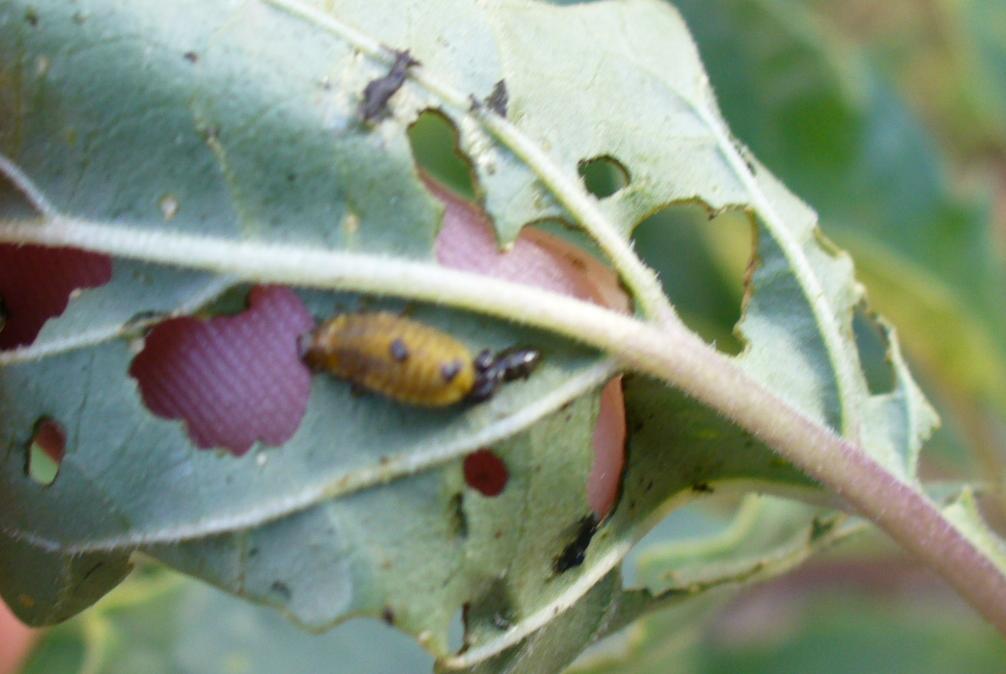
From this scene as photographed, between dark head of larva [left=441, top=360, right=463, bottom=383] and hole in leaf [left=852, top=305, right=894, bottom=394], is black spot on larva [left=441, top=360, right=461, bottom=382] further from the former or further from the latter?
hole in leaf [left=852, top=305, right=894, bottom=394]

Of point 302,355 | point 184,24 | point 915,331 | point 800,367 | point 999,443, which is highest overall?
point 184,24

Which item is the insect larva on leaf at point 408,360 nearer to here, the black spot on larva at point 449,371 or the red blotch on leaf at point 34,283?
the black spot on larva at point 449,371

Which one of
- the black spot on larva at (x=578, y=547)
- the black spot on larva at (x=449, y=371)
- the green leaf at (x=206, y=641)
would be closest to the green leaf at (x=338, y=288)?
the black spot on larva at (x=578, y=547)

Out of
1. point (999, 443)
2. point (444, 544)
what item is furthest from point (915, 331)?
point (444, 544)

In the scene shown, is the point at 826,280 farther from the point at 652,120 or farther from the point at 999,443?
the point at 999,443

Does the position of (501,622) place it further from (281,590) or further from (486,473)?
(281,590)

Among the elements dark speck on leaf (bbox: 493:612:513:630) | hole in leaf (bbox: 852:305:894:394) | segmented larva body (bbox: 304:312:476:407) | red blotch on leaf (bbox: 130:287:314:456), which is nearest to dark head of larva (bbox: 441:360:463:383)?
segmented larva body (bbox: 304:312:476:407)

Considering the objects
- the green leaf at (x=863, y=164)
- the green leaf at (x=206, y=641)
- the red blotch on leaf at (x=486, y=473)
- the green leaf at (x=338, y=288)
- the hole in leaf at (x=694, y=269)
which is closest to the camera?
the green leaf at (x=338, y=288)
